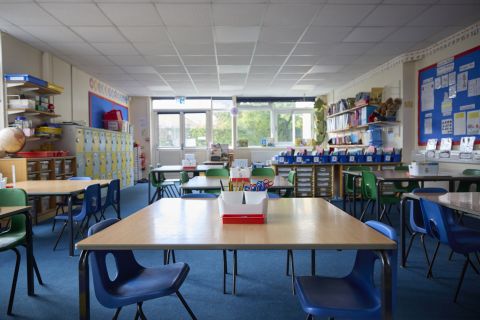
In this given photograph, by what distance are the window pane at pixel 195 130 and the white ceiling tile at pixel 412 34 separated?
22.8ft

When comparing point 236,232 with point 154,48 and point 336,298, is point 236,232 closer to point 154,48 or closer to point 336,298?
point 336,298

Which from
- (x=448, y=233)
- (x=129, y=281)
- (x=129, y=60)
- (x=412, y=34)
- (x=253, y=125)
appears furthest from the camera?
(x=253, y=125)


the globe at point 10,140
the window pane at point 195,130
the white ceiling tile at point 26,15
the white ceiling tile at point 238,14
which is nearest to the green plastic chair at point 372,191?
the white ceiling tile at point 238,14

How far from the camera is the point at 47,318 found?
2.26 meters

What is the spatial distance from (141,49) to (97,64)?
157cm

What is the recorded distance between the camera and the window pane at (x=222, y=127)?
11352mm

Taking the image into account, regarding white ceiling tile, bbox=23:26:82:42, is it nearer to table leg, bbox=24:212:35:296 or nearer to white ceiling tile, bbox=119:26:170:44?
white ceiling tile, bbox=119:26:170:44

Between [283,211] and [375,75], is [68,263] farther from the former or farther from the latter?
[375,75]

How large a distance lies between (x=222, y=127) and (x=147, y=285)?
9824 mm

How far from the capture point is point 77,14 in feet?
14.5

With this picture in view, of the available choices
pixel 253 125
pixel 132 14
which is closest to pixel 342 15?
pixel 132 14

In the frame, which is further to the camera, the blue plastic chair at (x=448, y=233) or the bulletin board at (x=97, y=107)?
the bulletin board at (x=97, y=107)

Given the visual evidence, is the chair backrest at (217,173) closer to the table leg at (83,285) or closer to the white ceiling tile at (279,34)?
the white ceiling tile at (279,34)

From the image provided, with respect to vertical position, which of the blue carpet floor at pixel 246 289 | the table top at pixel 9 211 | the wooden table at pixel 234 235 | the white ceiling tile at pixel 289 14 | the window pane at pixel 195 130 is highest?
the white ceiling tile at pixel 289 14
